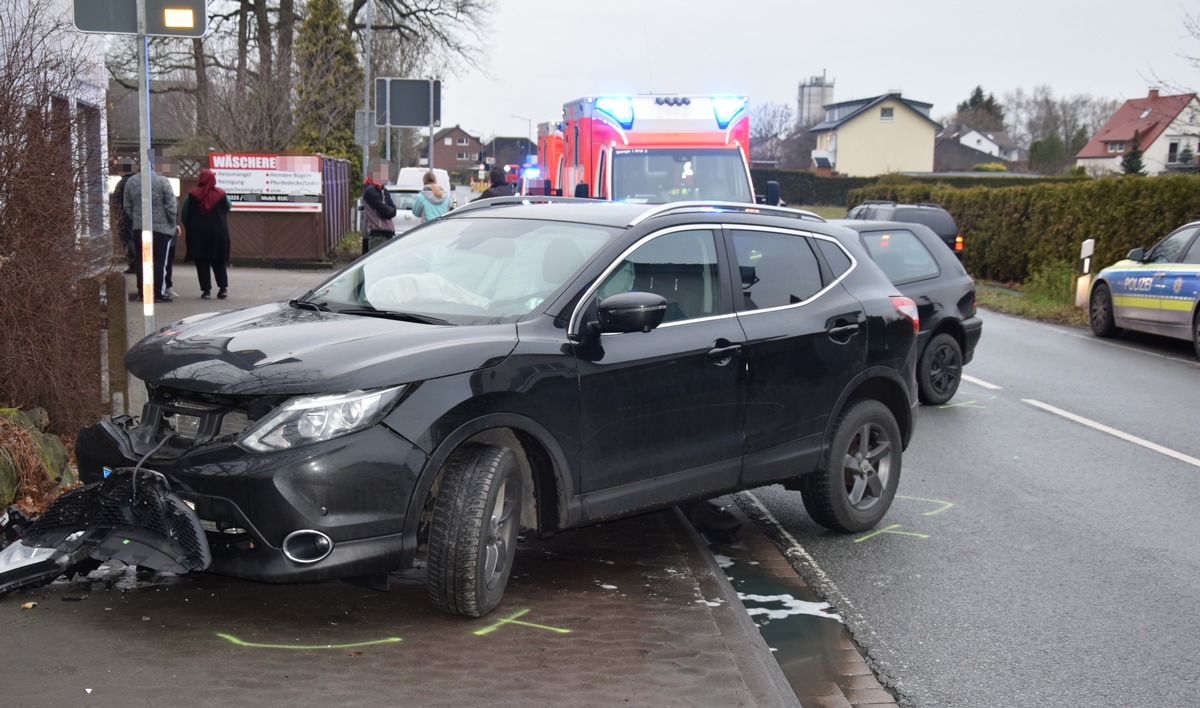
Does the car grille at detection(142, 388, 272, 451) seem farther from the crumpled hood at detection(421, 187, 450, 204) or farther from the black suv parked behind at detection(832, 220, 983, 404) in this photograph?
the crumpled hood at detection(421, 187, 450, 204)

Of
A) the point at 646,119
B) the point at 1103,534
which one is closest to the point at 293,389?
the point at 1103,534

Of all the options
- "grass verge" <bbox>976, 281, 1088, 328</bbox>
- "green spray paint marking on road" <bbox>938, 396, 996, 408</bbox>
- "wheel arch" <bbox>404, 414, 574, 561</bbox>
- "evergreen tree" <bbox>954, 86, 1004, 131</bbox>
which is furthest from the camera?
"evergreen tree" <bbox>954, 86, 1004, 131</bbox>

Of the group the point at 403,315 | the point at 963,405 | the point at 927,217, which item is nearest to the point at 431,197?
the point at 963,405

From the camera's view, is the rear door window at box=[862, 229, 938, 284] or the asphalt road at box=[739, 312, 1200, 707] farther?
the rear door window at box=[862, 229, 938, 284]

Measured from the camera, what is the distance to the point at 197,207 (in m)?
16.7

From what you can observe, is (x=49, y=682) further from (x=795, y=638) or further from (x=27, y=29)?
(x=27, y=29)

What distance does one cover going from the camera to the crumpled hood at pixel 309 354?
14.6 feet

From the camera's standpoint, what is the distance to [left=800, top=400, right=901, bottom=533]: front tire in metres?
6.62

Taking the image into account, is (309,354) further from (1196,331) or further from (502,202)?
(1196,331)

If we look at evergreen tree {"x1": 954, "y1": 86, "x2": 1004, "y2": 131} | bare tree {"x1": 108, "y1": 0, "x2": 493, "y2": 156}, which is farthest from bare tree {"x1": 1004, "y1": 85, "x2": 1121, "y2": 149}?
bare tree {"x1": 108, "y1": 0, "x2": 493, "y2": 156}

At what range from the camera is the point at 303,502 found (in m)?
4.32

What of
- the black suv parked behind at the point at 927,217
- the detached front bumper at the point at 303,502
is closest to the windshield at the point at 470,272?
the detached front bumper at the point at 303,502

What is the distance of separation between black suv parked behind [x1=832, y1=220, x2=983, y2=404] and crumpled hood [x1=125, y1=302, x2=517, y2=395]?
6667mm

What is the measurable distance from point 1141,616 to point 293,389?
4.03 metres
